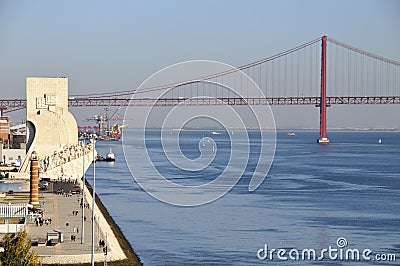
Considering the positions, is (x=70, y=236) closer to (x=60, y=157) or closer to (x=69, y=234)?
(x=69, y=234)

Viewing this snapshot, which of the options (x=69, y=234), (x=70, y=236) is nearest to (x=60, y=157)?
(x=69, y=234)

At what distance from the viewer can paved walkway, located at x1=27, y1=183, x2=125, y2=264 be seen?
62.2 feet

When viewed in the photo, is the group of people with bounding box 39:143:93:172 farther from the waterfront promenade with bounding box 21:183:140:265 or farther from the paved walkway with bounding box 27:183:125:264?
the waterfront promenade with bounding box 21:183:140:265

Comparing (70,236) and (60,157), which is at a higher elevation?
(60,157)

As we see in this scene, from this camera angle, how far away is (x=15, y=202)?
3020 cm

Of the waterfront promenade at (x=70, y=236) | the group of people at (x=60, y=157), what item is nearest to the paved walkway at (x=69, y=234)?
the waterfront promenade at (x=70, y=236)

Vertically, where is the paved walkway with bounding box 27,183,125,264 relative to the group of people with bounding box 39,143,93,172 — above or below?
below

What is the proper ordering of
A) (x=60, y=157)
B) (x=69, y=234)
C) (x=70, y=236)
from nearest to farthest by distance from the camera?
(x=70, y=236) → (x=69, y=234) → (x=60, y=157)

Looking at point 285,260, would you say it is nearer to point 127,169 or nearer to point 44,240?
point 44,240

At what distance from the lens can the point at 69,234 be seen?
73.0 ft

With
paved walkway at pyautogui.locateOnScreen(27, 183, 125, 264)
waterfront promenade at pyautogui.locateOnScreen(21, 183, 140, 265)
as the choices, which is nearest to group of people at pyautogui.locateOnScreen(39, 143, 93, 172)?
paved walkway at pyautogui.locateOnScreen(27, 183, 125, 264)

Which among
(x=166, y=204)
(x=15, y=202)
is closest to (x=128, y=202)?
(x=166, y=204)

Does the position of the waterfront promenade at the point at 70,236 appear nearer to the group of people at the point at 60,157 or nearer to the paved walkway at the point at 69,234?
the paved walkway at the point at 69,234

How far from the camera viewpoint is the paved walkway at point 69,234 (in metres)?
19.0
